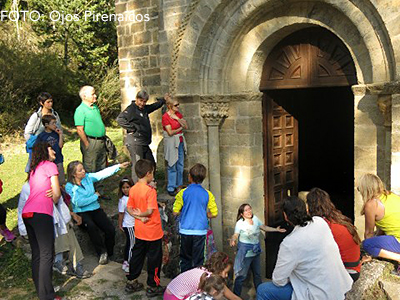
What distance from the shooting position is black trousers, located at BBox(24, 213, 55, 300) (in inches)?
151

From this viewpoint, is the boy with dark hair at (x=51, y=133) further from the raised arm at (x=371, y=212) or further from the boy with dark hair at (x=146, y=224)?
the raised arm at (x=371, y=212)

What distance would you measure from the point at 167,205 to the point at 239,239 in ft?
5.56

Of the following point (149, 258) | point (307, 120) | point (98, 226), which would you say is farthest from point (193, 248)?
point (307, 120)

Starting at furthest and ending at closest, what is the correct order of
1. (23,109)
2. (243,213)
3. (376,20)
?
(23,109) < (243,213) < (376,20)

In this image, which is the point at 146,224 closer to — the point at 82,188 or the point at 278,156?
the point at 82,188

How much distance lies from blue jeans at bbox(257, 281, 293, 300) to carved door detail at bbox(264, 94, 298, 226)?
3968 millimetres

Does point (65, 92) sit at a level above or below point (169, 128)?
above

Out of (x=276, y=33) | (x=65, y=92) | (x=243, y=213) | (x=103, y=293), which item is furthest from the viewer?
(x=65, y=92)

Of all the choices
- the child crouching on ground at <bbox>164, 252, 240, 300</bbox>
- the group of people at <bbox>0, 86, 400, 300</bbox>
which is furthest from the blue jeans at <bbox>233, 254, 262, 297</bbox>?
the child crouching on ground at <bbox>164, 252, 240, 300</bbox>

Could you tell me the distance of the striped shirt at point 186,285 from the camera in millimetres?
3322

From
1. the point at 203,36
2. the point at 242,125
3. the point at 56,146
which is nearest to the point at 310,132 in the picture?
the point at 242,125

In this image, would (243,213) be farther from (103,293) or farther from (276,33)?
(276,33)

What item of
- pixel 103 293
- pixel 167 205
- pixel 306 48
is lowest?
pixel 103 293

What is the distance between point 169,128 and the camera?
6.40 meters
